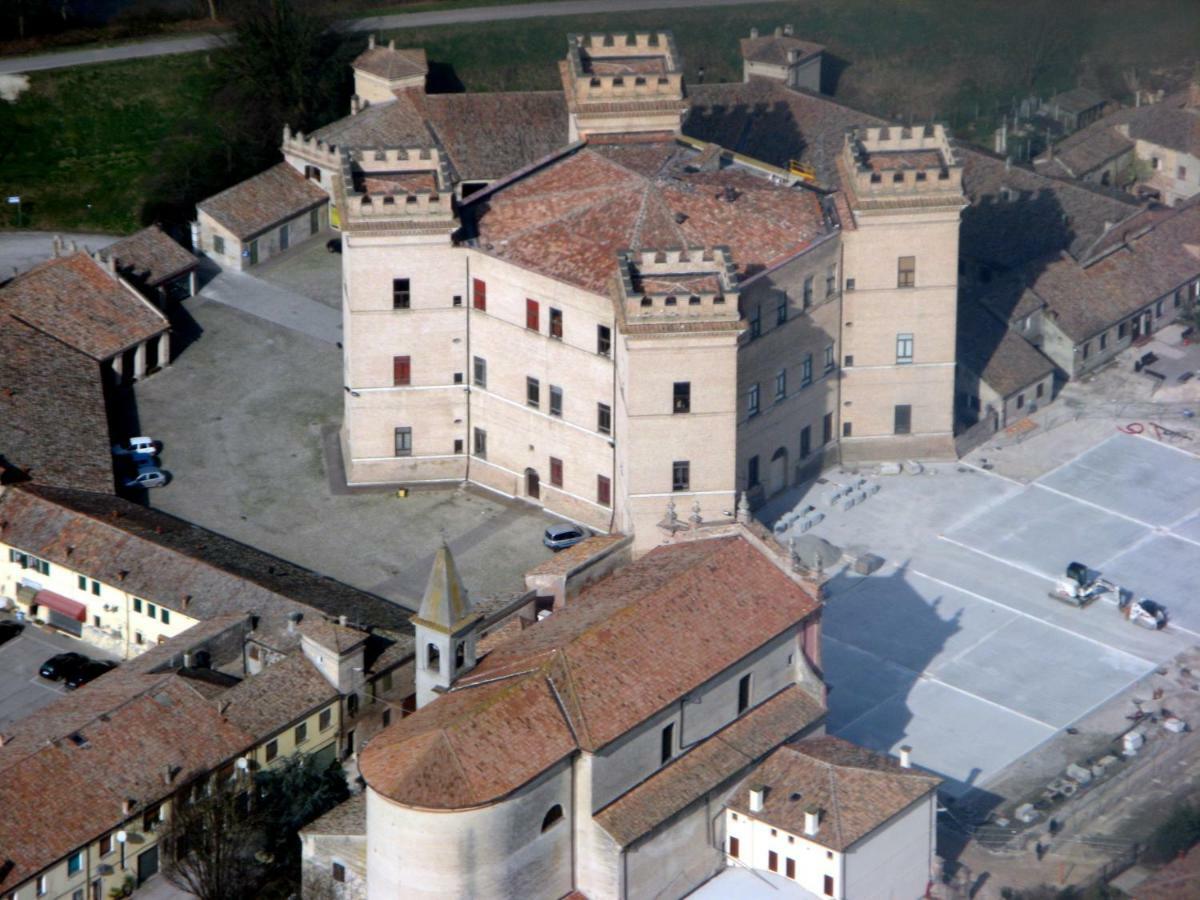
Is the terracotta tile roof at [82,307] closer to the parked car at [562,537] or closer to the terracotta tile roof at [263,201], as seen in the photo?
the terracotta tile roof at [263,201]

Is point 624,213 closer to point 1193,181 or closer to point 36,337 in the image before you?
point 36,337

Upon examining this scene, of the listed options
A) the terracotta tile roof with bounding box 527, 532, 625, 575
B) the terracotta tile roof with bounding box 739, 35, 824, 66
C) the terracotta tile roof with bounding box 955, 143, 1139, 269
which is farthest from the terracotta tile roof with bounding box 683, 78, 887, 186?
the terracotta tile roof with bounding box 527, 532, 625, 575

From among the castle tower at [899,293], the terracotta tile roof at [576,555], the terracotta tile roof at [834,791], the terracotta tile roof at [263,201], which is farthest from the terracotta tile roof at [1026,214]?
the terracotta tile roof at [834,791]

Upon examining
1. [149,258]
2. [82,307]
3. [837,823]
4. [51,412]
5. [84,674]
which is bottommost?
[84,674]

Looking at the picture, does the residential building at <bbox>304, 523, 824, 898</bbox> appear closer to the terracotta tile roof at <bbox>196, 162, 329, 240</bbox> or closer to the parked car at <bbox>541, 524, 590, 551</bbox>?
the parked car at <bbox>541, 524, 590, 551</bbox>

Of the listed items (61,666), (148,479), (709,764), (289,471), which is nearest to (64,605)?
(61,666)

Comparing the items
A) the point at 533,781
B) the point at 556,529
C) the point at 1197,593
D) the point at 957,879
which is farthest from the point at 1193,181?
the point at 533,781

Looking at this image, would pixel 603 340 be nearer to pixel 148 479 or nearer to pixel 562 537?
pixel 562 537
